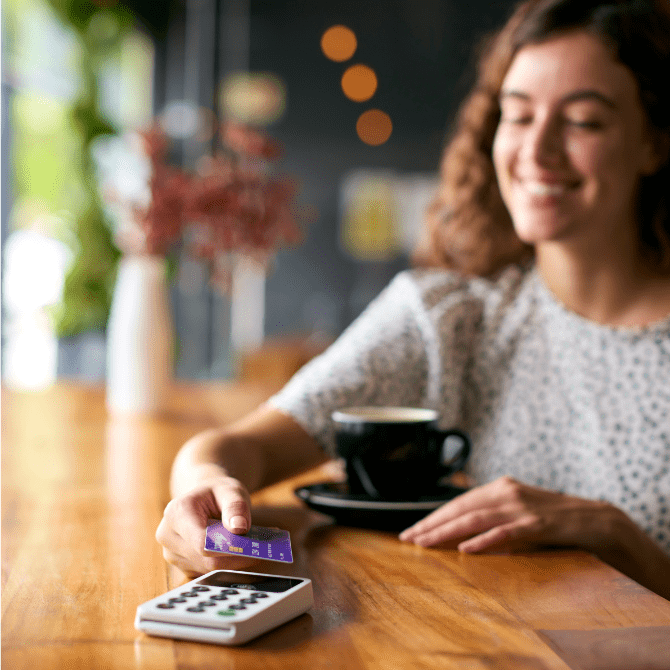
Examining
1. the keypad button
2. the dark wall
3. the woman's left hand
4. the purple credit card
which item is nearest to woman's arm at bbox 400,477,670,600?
the woman's left hand

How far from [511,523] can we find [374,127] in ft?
16.0

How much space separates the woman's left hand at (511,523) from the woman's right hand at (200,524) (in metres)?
0.19

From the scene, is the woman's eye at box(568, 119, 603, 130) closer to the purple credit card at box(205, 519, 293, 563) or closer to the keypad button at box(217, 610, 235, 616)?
the purple credit card at box(205, 519, 293, 563)

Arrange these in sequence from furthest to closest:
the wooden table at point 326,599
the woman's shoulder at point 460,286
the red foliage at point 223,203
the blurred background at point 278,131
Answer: the blurred background at point 278,131, the red foliage at point 223,203, the woman's shoulder at point 460,286, the wooden table at point 326,599

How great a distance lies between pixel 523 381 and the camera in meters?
1.30

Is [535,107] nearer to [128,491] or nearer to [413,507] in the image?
[413,507]

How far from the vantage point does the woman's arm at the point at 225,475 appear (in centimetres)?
64

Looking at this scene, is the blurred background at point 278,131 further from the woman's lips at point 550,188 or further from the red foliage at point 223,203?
the woman's lips at point 550,188

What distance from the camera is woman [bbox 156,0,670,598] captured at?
1172 millimetres

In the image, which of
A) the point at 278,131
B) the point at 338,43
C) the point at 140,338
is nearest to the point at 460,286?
the point at 140,338

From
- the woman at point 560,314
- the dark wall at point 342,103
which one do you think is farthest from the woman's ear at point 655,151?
the dark wall at point 342,103

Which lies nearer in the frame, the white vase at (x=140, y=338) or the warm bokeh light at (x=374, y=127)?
the white vase at (x=140, y=338)

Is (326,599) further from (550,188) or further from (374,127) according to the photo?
(374,127)

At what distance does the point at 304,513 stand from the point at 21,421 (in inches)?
31.1
